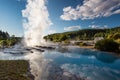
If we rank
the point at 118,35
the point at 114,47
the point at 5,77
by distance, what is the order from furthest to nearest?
the point at 118,35, the point at 114,47, the point at 5,77

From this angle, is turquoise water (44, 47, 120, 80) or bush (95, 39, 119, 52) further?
bush (95, 39, 119, 52)

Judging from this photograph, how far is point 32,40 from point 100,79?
104676mm

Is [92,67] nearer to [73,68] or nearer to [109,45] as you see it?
[73,68]

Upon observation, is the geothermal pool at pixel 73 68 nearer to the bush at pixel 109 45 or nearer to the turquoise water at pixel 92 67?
the turquoise water at pixel 92 67

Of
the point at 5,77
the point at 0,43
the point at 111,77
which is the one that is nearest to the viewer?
the point at 5,77

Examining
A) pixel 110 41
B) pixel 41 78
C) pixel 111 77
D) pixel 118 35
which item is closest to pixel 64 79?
pixel 41 78

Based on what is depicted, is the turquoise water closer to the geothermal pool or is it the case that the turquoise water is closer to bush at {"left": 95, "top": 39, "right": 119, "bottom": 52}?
the geothermal pool

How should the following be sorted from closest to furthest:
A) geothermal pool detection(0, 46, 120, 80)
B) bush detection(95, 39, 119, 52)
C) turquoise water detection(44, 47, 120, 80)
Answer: geothermal pool detection(0, 46, 120, 80), turquoise water detection(44, 47, 120, 80), bush detection(95, 39, 119, 52)

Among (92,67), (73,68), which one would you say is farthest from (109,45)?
(73,68)

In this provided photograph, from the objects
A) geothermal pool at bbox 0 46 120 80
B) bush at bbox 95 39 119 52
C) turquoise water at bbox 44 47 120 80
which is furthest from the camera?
bush at bbox 95 39 119 52

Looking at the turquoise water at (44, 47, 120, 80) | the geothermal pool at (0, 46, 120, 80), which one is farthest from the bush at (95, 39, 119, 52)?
the geothermal pool at (0, 46, 120, 80)

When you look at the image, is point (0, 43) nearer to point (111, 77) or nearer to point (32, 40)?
point (32, 40)

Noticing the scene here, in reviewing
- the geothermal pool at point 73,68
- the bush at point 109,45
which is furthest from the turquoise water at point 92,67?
the bush at point 109,45

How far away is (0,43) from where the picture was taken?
10925 cm
